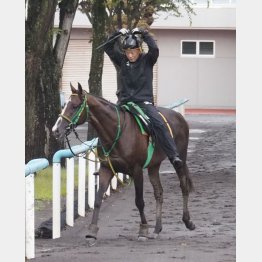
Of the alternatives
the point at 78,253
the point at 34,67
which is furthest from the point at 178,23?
the point at 78,253

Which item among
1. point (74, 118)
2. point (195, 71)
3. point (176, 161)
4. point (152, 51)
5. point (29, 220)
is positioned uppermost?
point (152, 51)

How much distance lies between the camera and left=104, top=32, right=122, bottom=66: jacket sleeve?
13086 mm

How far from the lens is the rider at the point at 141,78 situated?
12781mm

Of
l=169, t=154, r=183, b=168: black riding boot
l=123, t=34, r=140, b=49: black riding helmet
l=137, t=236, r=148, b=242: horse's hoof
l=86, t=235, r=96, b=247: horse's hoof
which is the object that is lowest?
Result: l=137, t=236, r=148, b=242: horse's hoof

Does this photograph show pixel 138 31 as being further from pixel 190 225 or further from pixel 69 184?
pixel 190 225

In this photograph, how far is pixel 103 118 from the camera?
12.4 meters

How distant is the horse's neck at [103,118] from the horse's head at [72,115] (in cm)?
21

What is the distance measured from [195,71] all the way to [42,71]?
3314cm

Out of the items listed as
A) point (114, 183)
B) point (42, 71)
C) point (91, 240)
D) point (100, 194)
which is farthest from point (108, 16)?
point (91, 240)

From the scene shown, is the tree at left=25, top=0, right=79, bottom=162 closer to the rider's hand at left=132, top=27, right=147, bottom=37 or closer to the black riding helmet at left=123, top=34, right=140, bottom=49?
the rider's hand at left=132, top=27, right=147, bottom=37

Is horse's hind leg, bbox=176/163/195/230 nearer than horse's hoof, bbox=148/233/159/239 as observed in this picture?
No

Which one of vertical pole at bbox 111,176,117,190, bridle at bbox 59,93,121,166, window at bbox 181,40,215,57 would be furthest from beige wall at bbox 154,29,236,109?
bridle at bbox 59,93,121,166

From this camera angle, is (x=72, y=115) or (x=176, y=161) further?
(x=176, y=161)

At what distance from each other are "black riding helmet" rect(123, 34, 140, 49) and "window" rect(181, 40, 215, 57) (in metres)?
41.3
